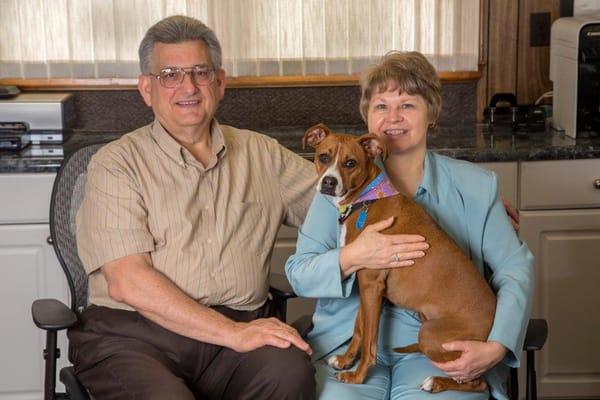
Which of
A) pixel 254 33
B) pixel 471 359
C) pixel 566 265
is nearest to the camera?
pixel 471 359

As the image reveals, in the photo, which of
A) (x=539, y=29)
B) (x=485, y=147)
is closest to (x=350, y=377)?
(x=485, y=147)

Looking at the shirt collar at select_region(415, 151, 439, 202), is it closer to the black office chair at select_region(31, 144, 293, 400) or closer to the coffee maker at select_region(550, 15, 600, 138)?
the black office chair at select_region(31, 144, 293, 400)

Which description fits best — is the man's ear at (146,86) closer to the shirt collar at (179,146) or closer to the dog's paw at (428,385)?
the shirt collar at (179,146)

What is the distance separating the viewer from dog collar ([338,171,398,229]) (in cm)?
225

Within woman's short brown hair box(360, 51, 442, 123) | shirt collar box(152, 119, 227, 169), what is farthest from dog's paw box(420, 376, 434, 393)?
shirt collar box(152, 119, 227, 169)

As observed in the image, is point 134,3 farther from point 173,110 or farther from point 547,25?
point 547,25

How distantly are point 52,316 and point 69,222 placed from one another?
32cm

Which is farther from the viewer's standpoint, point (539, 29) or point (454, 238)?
point (539, 29)

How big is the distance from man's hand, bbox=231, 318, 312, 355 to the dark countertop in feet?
3.01

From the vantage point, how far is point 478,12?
11.8 ft

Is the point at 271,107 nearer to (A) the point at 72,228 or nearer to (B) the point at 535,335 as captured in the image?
(A) the point at 72,228

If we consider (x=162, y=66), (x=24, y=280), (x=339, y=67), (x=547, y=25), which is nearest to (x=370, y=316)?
(x=162, y=66)

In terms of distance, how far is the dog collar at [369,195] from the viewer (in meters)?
2.25

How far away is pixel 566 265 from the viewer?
Answer: 10.6 ft
